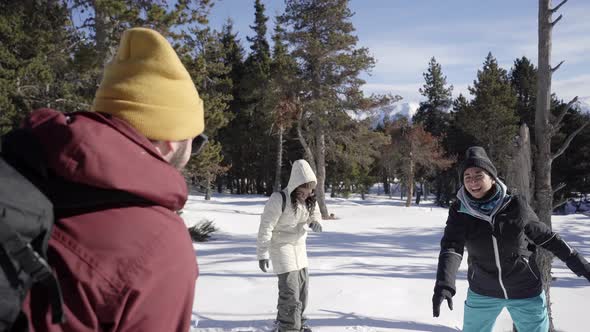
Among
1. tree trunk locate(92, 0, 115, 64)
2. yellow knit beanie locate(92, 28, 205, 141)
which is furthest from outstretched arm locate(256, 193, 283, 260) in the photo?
tree trunk locate(92, 0, 115, 64)

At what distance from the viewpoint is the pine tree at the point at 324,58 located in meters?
19.3

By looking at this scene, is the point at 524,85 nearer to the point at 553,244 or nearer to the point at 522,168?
the point at 522,168

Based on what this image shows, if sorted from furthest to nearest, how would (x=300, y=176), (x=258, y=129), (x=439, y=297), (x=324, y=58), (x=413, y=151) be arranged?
(x=258, y=129)
(x=413, y=151)
(x=324, y=58)
(x=300, y=176)
(x=439, y=297)

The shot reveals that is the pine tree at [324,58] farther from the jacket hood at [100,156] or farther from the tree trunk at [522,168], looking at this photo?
the jacket hood at [100,156]

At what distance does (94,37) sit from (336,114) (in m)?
11.5

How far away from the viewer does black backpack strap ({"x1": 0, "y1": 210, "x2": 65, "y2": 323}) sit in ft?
2.51

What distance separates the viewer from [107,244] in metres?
0.89

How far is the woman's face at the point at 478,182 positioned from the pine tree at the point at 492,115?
87.6 ft

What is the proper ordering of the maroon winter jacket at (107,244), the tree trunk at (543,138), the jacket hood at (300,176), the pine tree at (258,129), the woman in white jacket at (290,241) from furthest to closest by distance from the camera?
the pine tree at (258,129), the tree trunk at (543,138), the jacket hood at (300,176), the woman in white jacket at (290,241), the maroon winter jacket at (107,244)

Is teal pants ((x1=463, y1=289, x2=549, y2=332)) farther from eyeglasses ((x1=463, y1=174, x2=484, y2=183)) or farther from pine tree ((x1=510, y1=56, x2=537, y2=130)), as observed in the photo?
pine tree ((x1=510, y1=56, x2=537, y2=130))

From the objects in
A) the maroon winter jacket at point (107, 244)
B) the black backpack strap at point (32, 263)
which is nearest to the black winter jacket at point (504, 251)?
the maroon winter jacket at point (107, 244)

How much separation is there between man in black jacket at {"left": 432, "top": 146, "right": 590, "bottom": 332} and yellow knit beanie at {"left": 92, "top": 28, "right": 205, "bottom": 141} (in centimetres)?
272

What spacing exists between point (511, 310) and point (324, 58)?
55.1 feet

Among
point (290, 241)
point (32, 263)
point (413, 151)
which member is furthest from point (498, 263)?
point (413, 151)
